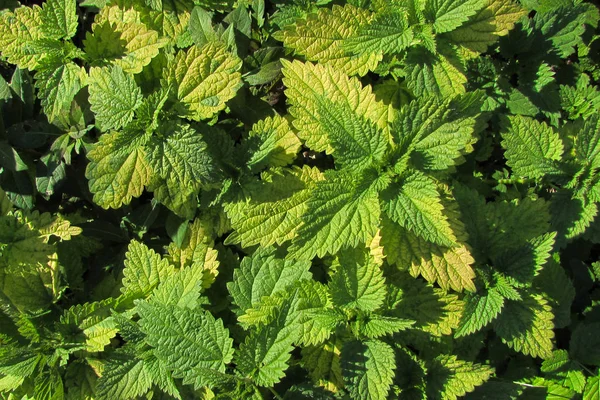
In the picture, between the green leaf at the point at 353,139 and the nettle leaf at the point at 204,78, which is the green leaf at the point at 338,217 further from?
the nettle leaf at the point at 204,78

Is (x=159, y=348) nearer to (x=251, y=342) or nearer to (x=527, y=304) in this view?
(x=251, y=342)

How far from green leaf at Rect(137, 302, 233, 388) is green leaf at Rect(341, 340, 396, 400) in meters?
0.53

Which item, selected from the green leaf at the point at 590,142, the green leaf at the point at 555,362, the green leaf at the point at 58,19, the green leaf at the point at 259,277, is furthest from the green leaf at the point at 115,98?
the green leaf at the point at 555,362

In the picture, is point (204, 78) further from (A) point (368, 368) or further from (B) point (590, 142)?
(B) point (590, 142)

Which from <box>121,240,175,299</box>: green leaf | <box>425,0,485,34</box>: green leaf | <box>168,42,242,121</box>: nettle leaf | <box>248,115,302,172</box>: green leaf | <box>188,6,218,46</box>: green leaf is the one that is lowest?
<box>121,240,175,299</box>: green leaf

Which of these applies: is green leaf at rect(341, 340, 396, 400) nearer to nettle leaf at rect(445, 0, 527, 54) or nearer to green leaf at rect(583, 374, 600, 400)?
green leaf at rect(583, 374, 600, 400)

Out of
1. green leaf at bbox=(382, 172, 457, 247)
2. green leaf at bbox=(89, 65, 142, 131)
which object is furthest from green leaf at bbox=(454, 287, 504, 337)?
green leaf at bbox=(89, 65, 142, 131)

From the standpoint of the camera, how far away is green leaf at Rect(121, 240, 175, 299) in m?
2.72

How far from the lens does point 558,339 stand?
134 inches

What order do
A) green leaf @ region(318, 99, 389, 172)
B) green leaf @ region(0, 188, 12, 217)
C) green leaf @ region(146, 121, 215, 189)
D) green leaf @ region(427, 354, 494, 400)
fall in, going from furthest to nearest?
green leaf @ region(0, 188, 12, 217) → green leaf @ region(427, 354, 494, 400) → green leaf @ region(146, 121, 215, 189) → green leaf @ region(318, 99, 389, 172)

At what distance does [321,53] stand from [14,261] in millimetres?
1852

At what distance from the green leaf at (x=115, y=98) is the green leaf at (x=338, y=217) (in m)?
0.90

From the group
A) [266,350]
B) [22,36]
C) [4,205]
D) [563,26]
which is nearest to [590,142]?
[563,26]

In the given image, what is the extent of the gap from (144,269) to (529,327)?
6.32 feet
